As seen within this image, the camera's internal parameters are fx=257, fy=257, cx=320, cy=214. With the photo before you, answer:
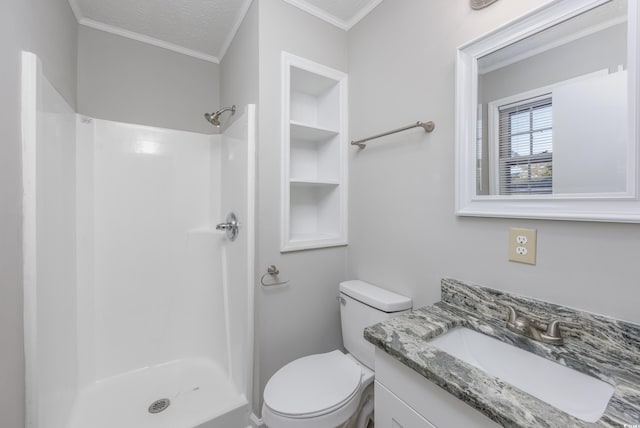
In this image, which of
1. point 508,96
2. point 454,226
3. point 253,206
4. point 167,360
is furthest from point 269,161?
point 167,360

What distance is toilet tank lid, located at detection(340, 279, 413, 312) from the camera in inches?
48.4

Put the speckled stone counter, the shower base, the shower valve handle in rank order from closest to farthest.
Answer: the speckled stone counter
the shower base
the shower valve handle

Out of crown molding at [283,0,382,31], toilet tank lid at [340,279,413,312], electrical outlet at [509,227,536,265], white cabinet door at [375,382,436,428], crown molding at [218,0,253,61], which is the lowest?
white cabinet door at [375,382,436,428]

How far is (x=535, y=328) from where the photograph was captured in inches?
32.6

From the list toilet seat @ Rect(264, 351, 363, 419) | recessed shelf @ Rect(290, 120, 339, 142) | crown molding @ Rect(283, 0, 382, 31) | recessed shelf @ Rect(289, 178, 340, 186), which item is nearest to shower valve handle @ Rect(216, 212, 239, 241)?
recessed shelf @ Rect(289, 178, 340, 186)

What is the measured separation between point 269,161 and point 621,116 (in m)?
1.31

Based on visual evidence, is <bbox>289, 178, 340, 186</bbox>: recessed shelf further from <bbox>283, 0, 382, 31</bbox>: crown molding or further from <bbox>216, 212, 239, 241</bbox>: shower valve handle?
<bbox>283, 0, 382, 31</bbox>: crown molding

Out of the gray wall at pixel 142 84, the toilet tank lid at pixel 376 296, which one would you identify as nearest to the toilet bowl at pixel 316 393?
the toilet tank lid at pixel 376 296

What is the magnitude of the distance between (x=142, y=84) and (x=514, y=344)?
2.55 meters

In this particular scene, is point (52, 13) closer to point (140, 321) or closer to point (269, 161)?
point (269, 161)

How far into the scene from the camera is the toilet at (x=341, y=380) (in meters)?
1.01

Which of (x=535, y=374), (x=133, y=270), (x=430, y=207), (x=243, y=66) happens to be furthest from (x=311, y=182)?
(x=133, y=270)

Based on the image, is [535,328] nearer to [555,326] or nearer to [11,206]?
[555,326]

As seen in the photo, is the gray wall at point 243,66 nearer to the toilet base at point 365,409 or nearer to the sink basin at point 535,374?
the sink basin at point 535,374
